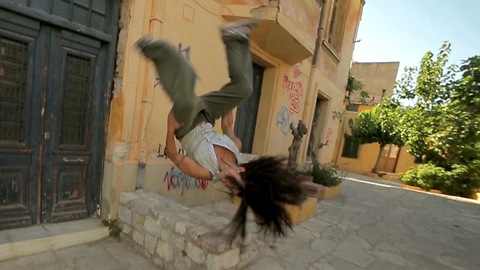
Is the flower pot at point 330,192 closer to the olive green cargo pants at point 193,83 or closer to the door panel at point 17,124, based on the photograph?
the olive green cargo pants at point 193,83

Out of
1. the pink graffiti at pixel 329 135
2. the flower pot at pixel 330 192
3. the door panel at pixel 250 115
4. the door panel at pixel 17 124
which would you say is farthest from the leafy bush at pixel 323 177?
the door panel at pixel 17 124

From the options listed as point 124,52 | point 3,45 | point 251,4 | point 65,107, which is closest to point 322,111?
point 251,4

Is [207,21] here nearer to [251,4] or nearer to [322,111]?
Result: [251,4]

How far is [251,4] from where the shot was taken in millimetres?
4180

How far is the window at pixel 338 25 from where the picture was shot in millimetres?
8016

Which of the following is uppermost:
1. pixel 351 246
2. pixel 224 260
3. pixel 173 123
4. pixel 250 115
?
pixel 250 115

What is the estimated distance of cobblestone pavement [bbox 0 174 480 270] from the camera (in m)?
2.64

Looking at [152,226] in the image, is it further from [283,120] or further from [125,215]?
[283,120]

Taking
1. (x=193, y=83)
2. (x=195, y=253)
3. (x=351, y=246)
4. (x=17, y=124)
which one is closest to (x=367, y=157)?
(x=351, y=246)

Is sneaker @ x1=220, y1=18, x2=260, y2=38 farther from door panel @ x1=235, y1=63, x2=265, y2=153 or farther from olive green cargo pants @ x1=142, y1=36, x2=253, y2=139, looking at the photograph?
door panel @ x1=235, y1=63, x2=265, y2=153

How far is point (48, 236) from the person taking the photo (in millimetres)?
2641

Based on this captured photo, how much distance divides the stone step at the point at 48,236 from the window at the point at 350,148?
16908 mm

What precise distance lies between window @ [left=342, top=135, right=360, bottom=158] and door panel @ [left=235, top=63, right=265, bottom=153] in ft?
43.7

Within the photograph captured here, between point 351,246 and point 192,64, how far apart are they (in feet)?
10.8
